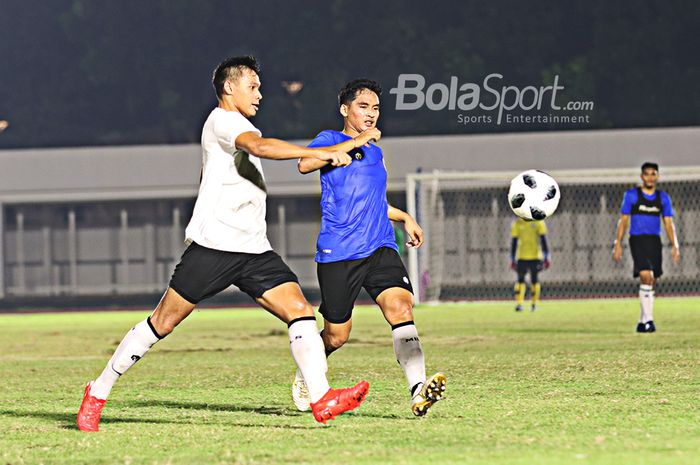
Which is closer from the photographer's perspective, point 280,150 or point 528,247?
point 280,150

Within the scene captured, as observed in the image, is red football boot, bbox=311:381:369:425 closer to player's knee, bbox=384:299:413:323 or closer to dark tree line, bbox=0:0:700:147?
player's knee, bbox=384:299:413:323

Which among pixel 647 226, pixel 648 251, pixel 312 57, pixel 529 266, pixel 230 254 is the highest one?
pixel 312 57

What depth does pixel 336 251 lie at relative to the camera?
8.11 meters

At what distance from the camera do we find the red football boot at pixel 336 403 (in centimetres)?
718

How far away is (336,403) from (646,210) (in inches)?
374

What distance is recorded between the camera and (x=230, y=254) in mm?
7496

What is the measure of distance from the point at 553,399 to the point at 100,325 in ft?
52.2

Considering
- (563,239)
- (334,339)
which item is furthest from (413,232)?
(563,239)

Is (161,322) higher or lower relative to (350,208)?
lower

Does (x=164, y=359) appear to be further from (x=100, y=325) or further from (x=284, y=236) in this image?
(x=284, y=236)

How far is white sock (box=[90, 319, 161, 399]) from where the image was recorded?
7.62 meters

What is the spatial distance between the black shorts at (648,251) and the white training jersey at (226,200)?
923 centimetres

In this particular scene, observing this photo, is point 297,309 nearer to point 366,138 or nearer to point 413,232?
point 366,138

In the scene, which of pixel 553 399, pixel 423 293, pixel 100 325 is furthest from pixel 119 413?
pixel 423 293
